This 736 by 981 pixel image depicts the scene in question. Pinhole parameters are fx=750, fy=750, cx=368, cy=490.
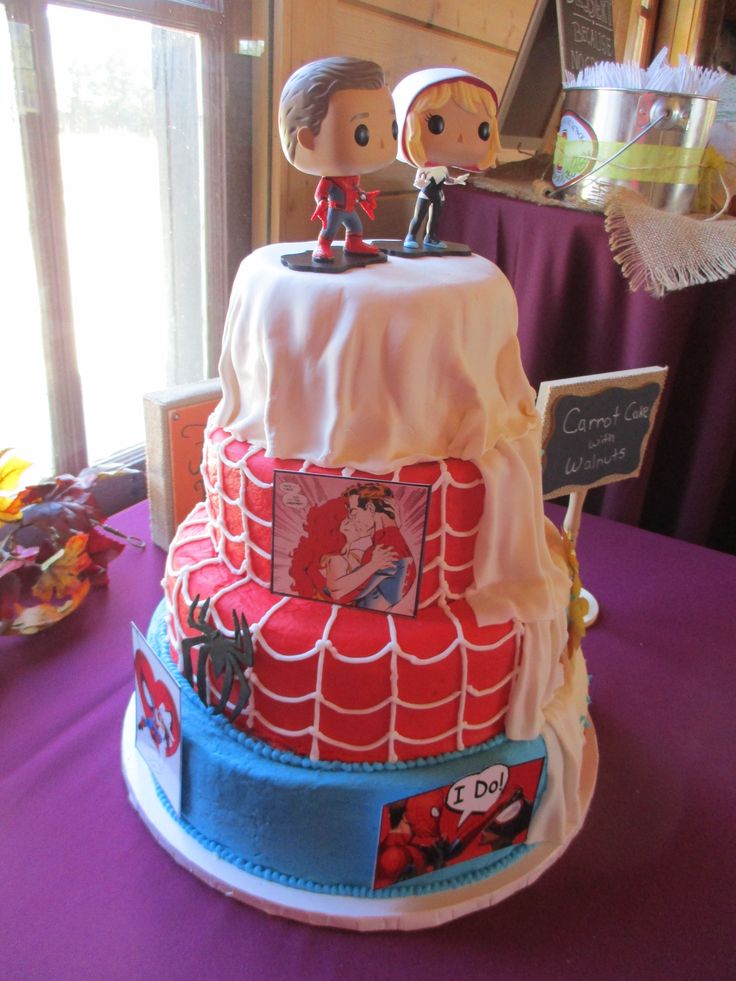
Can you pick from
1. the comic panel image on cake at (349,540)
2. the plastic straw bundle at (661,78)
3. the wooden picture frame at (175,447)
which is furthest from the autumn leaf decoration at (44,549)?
the plastic straw bundle at (661,78)

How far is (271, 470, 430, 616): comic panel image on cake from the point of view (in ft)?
2.32

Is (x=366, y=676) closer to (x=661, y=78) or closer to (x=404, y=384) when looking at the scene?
(x=404, y=384)

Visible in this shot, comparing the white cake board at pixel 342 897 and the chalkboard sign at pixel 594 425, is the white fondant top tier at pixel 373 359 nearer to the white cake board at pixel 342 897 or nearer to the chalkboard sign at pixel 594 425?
the chalkboard sign at pixel 594 425

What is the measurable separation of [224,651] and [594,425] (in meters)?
0.63

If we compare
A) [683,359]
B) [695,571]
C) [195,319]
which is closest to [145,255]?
[195,319]

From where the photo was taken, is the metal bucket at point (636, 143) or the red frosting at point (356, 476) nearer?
the red frosting at point (356, 476)

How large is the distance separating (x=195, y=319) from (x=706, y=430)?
3.48 ft

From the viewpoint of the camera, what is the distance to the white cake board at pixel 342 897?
780 mm

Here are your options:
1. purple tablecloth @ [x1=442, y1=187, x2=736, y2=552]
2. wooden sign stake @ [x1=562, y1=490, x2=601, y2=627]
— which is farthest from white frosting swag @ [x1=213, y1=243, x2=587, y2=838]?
purple tablecloth @ [x1=442, y1=187, x2=736, y2=552]

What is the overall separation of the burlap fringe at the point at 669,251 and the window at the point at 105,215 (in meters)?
0.71

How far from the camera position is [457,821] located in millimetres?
797

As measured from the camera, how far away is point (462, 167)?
32.0 inches

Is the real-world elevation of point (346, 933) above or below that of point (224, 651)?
below

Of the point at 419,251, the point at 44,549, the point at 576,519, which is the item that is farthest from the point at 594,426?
the point at 44,549
